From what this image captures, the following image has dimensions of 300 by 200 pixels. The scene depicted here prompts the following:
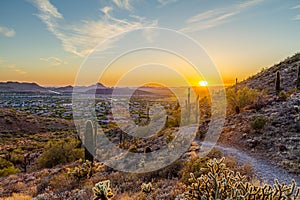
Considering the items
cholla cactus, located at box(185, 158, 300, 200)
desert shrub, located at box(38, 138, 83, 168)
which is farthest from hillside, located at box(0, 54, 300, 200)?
cholla cactus, located at box(185, 158, 300, 200)

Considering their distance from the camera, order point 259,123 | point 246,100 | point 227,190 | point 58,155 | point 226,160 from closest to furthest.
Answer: point 227,190
point 226,160
point 259,123
point 58,155
point 246,100

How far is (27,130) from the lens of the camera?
156ft

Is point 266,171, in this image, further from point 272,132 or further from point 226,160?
point 272,132

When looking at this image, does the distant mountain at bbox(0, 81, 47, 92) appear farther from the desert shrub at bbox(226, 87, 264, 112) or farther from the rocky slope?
the rocky slope

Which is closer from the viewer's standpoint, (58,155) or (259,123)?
(259,123)

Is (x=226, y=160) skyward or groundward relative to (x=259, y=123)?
groundward

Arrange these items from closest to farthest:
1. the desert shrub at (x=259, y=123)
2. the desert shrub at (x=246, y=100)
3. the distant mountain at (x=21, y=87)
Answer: the desert shrub at (x=259, y=123) < the desert shrub at (x=246, y=100) < the distant mountain at (x=21, y=87)

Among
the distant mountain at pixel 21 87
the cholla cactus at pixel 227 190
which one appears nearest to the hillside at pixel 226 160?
Result: the cholla cactus at pixel 227 190

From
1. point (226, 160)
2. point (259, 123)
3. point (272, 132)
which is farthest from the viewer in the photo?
point (259, 123)

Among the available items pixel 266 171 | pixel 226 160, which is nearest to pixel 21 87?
pixel 226 160

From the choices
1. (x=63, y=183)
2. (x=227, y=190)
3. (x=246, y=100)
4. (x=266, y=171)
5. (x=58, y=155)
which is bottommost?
(x=58, y=155)

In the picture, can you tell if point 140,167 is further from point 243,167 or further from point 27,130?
point 27,130

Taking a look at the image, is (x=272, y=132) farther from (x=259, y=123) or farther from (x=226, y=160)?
(x=226, y=160)

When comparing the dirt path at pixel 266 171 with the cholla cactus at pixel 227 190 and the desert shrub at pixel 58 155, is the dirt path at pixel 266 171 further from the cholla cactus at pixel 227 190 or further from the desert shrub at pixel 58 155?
the desert shrub at pixel 58 155
